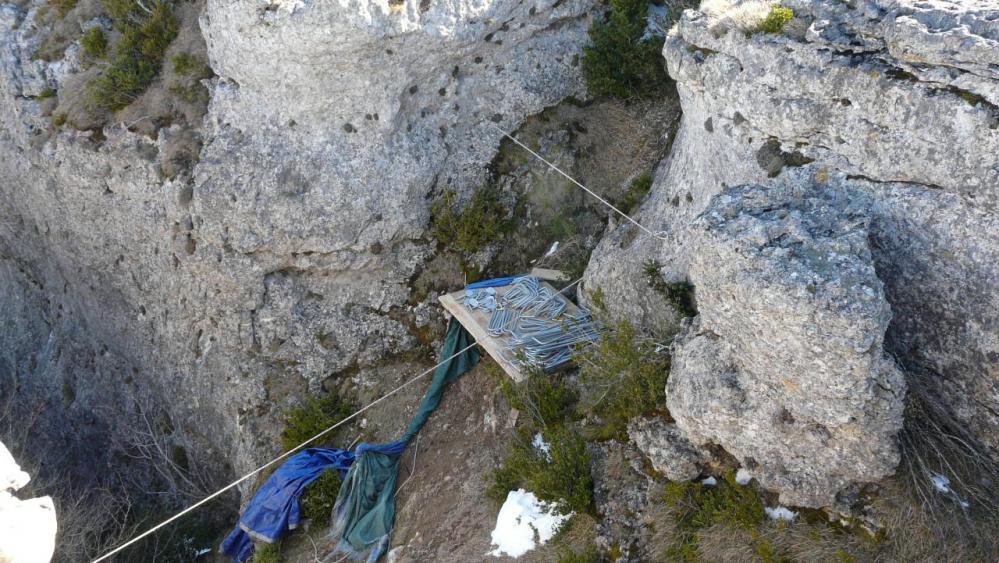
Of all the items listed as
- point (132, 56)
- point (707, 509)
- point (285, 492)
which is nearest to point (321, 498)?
point (285, 492)

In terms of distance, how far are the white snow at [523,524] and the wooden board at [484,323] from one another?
1.34 metres

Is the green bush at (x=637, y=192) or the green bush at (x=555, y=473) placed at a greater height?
the green bush at (x=637, y=192)

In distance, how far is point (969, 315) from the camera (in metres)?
5.31

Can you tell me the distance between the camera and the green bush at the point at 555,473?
6.92 metres

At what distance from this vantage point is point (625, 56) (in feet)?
32.6

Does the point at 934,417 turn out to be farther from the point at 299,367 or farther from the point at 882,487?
the point at 299,367

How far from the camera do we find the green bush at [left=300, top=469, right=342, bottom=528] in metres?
9.06

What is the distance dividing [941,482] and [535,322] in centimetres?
449

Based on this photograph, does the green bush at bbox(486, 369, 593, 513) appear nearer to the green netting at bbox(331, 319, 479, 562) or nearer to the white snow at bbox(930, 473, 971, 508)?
the green netting at bbox(331, 319, 479, 562)

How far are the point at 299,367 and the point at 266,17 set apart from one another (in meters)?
4.36

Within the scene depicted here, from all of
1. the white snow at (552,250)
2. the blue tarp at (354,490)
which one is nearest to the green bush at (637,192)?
the white snow at (552,250)

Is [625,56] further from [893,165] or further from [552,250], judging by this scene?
[893,165]

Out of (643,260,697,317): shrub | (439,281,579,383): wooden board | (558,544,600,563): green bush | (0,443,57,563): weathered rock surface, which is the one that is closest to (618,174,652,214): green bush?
(439,281,579,383): wooden board

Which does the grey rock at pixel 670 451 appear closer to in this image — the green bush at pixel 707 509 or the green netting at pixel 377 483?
the green bush at pixel 707 509
